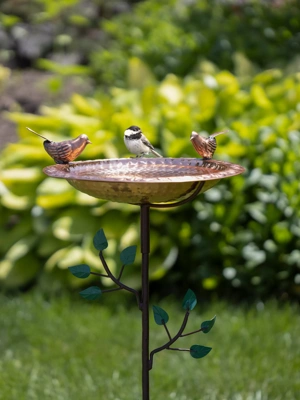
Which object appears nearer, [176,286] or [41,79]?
[176,286]

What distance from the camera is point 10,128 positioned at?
21.1 feet

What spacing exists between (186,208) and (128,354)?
109cm

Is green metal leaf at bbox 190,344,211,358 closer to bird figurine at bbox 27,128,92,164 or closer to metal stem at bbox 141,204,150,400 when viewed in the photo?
metal stem at bbox 141,204,150,400

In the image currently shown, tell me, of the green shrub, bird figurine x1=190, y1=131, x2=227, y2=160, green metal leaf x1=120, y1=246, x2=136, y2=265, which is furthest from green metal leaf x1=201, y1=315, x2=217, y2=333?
the green shrub

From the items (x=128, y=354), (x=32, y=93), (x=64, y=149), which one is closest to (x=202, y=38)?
(x=32, y=93)

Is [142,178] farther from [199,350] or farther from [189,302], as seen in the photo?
[199,350]

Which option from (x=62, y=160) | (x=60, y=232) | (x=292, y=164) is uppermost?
(x=62, y=160)

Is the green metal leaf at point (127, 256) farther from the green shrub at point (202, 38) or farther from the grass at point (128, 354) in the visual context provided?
the green shrub at point (202, 38)

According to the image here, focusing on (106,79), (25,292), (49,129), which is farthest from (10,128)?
(25,292)

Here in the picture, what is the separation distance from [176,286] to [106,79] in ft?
11.3

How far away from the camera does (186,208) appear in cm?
396

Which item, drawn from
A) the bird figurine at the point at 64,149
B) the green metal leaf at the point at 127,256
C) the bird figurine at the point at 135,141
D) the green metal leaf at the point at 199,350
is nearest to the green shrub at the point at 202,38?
the bird figurine at the point at 135,141

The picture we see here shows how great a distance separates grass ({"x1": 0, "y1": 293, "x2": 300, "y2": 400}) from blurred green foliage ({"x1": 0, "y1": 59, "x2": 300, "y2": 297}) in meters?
0.24

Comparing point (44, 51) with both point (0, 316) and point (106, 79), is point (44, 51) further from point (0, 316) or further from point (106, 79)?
point (0, 316)
